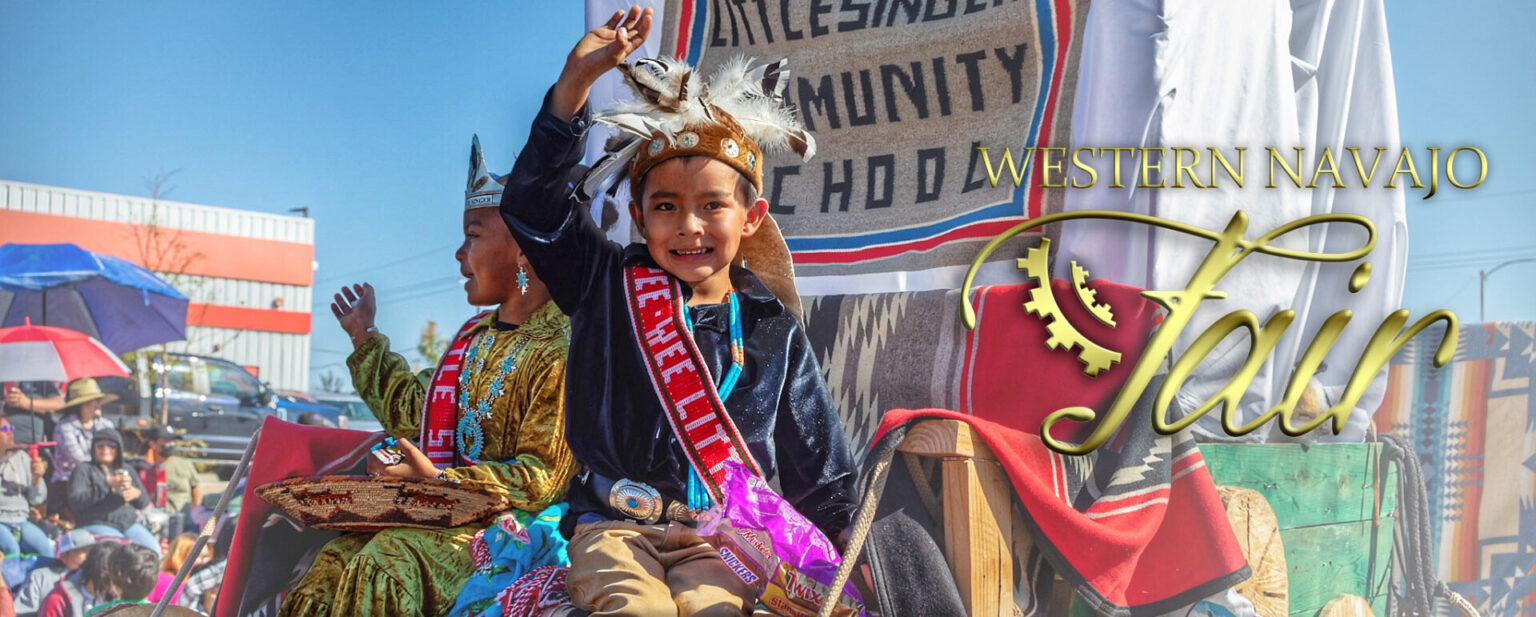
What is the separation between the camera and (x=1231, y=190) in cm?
278

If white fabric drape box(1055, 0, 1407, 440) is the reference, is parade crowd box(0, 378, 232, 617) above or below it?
below

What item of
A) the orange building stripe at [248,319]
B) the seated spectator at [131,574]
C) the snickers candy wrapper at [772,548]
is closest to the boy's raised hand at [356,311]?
the snickers candy wrapper at [772,548]

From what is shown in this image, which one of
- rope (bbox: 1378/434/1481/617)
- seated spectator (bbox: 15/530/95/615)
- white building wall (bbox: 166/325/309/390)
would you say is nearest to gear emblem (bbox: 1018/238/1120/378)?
rope (bbox: 1378/434/1481/617)

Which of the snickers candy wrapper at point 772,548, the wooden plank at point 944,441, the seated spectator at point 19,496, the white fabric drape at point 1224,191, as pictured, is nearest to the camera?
the snickers candy wrapper at point 772,548

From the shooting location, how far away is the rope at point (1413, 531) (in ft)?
9.99

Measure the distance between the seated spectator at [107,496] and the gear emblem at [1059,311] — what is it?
5454 mm

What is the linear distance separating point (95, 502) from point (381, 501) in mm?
4874

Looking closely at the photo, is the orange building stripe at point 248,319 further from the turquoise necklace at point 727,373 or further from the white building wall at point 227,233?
the turquoise necklace at point 727,373

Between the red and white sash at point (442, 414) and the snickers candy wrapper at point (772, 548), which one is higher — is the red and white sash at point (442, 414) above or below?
above

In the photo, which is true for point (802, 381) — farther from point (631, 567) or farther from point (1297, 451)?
point (1297, 451)

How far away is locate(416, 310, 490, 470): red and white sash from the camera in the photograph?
9.73ft

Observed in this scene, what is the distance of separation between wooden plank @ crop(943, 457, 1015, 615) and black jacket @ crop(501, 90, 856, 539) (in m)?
0.24

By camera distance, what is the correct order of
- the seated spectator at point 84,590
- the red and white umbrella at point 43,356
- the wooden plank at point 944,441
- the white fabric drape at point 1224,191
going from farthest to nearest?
the red and white umbrella at point 43,356 → the seated spectator at point 84,590 → the white fabric drape at point 1224,191 → the wooden plank at point 944,441

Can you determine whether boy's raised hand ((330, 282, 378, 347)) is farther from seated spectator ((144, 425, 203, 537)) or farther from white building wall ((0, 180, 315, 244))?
seated spectator ((144, 425, 203, 537))
